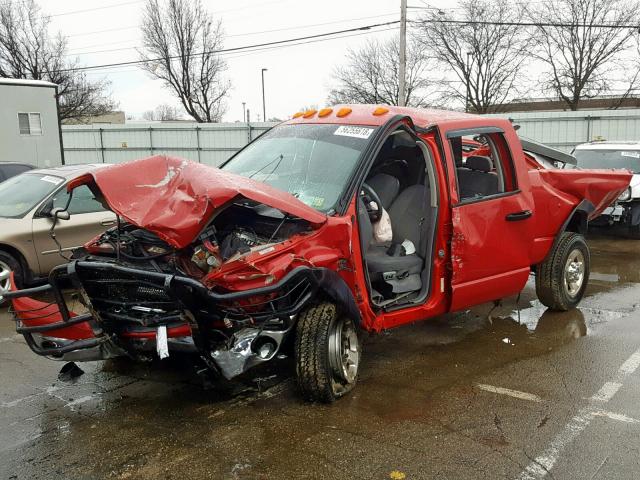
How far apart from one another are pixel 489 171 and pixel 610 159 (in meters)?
7.95

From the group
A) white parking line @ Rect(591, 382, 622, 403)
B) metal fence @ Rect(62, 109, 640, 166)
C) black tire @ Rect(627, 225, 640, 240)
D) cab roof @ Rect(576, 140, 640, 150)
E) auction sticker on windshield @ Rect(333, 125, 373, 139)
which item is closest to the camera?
white parking line @ Rect(591, 382, 622, 403)

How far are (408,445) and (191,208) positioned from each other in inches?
75.8

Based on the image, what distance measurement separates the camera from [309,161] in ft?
15.5

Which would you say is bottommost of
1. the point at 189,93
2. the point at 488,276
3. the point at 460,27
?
the point at 488,276

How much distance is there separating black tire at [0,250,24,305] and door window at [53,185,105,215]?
0.82 m


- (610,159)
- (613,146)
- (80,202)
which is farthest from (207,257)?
A: (613,146)

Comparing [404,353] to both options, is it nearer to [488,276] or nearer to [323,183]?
[488,276]

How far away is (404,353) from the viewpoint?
17.3 feet

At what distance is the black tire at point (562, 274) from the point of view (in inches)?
245

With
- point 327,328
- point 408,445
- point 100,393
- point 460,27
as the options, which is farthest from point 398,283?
point 460,27

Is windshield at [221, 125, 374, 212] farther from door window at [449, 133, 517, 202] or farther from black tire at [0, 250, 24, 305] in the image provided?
black tire at [0, 250, 24, 305]

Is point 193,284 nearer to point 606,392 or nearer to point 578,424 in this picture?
point 578,424

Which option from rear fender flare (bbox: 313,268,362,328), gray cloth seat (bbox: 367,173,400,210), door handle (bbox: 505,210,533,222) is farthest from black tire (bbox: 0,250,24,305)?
door handle (bbox: 505,210,533,222)

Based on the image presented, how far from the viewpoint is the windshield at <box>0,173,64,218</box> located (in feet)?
24.2
